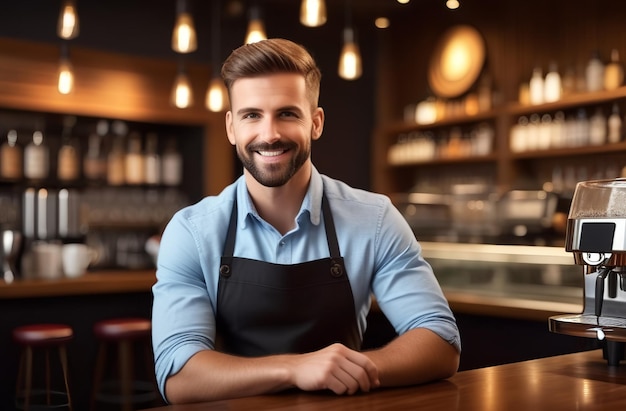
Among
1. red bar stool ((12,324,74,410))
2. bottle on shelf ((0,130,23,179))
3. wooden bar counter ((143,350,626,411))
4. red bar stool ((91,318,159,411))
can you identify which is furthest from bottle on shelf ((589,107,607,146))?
bottle on shelf ((0,130,23,179))

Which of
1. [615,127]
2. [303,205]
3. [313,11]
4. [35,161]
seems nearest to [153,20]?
[35,161]

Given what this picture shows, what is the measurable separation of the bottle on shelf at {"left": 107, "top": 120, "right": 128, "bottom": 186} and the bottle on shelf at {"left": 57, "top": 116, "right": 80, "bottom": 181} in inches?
9.7

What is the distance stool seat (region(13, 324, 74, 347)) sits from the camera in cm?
388

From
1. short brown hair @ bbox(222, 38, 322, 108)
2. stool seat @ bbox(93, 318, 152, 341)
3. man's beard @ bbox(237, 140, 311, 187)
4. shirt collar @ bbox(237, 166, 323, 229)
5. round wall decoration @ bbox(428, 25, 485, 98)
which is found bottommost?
stool seat @ bbox(93, 318, 152, 341)

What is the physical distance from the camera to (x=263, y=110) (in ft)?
6.30

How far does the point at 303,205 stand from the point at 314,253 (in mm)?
126

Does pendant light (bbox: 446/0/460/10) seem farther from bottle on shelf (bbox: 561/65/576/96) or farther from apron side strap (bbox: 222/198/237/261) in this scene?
apron side strap (bbox: 222/198/237/261)

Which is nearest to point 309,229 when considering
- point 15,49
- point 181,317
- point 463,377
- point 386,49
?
point 181,317

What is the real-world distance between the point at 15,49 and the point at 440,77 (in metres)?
3.36

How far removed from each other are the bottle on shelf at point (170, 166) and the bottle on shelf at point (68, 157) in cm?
69

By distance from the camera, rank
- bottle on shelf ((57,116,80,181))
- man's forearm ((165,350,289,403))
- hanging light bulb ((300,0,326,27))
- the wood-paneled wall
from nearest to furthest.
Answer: man's forearm ((165,350,289,403)) → hanging light bulb ((300,0,326,27)) → the wood-paneled wall → bottle on shelf ((57,116,80,181))

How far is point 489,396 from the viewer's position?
1.59 m

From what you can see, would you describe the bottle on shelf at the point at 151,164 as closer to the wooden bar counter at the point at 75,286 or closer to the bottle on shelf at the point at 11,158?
the bottle on shelf at the point at 11,158

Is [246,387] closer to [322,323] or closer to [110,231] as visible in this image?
[322,323]
